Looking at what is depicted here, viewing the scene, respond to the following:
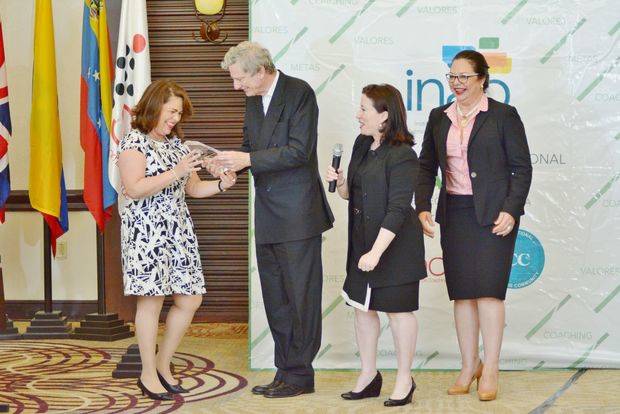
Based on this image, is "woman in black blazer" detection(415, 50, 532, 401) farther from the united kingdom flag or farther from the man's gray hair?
the united kingdom flag

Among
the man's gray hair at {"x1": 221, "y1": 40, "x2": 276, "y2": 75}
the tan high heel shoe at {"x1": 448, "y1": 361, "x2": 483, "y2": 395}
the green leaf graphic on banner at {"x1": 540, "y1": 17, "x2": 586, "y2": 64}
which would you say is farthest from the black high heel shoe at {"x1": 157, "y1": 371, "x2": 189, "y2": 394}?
the green leaf graphic on banner at {"x1": 540, "y1": 17, "x2": 586, "y2": 64}

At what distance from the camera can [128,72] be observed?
5266mm

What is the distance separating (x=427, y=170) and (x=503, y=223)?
1.63 feet

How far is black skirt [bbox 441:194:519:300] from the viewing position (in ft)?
13.6

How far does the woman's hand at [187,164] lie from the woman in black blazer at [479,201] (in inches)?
40.4

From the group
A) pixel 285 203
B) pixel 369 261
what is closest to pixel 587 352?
pixel 369 261

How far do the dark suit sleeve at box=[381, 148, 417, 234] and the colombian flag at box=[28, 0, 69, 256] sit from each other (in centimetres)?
279

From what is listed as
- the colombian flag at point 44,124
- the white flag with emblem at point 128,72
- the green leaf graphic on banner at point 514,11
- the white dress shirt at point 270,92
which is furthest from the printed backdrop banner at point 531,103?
the colombian flag at point 44,124

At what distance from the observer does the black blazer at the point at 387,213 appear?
3982 mm

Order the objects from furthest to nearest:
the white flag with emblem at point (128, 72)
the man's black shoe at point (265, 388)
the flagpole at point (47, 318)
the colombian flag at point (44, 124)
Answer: the flagpole at point (47, 318), the colombian flag at point (44, 124), the white flag with emblem at point (128, 72), the man's black shoe at point (265, 388)

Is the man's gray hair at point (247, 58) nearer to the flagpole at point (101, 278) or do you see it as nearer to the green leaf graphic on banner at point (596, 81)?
the green leaf graphic on banner at point (596, 81)

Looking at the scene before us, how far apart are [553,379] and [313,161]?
166cm

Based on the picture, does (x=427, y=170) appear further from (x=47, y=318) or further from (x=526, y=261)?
(x=47, y=318)

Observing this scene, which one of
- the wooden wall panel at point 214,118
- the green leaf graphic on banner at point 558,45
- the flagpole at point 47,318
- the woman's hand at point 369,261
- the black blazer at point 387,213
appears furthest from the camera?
the wooden wall panel at point 214,118
